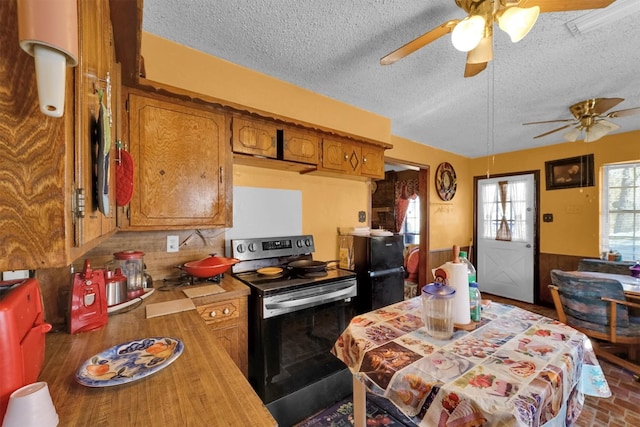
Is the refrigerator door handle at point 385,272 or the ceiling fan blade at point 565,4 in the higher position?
the ceiling fan blade at point 565,4

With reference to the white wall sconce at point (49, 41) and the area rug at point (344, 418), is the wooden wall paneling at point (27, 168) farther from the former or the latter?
the area rug at point (344, 418)

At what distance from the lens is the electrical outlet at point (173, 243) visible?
189 cm

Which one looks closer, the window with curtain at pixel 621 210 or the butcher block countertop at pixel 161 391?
the butcher block countertop at pixel 161 391

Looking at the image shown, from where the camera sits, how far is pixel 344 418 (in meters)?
1.80

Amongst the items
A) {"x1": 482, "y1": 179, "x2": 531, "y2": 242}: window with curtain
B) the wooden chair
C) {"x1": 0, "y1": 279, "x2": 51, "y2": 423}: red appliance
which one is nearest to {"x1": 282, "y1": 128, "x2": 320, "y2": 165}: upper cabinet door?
{"x1": 0, "y1": 279, "x2": 51, "y2": 423}: red appliance

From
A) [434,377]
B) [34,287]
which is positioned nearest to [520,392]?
[434,377]

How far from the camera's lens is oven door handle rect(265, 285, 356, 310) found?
1696 millimetres

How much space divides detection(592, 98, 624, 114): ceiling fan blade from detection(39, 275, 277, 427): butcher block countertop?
342 cm

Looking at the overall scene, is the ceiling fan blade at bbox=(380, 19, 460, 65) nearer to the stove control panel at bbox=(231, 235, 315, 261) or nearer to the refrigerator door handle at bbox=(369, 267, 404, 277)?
the stove control panel at bbox=(231, 235, 315, 261)

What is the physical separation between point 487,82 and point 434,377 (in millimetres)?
2418

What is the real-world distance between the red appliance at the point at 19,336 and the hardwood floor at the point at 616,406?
2.85 m

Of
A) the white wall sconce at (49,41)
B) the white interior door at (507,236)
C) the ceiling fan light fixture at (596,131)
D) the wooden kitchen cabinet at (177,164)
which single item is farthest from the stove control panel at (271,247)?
the white interior door at (507,236)

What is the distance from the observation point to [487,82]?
2254mm

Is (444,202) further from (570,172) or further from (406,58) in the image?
(406,58)
